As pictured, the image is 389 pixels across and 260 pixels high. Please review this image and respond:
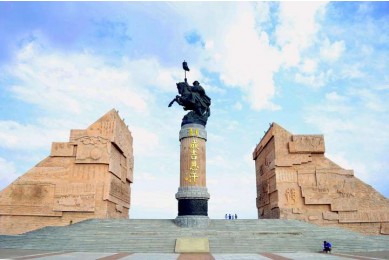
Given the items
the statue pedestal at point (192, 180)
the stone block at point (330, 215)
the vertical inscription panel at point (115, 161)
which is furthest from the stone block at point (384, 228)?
the vertical inscription panel at point (115, 161)

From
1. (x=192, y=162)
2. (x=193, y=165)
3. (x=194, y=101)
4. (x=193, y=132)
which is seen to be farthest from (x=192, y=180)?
(x=194, y=101)

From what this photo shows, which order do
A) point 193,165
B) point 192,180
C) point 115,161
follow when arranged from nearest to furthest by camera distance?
point 192,180 < point 193,165 < point 115,161

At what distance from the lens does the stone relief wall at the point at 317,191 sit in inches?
Result: 882

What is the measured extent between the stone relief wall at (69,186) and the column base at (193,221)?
6718 mm

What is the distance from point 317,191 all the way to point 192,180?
10.1 meters

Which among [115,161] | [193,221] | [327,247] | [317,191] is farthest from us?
[115,161]

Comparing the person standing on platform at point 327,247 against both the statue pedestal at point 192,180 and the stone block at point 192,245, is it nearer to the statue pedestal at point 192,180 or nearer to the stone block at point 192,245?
the stone block at point 192,245

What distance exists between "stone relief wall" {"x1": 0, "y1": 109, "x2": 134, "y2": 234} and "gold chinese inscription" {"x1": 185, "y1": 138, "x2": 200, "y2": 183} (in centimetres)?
702

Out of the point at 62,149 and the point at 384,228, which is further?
the point at 62,149

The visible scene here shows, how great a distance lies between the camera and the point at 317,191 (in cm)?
2289

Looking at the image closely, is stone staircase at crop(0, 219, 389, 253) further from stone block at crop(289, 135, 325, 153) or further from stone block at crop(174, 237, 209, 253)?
stone block at crop(289, 135, 325, 153)

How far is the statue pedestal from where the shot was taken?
1745 cm

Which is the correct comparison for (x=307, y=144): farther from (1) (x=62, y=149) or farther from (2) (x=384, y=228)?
(1) (x=62, y=149)

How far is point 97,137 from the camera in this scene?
75.5ft
